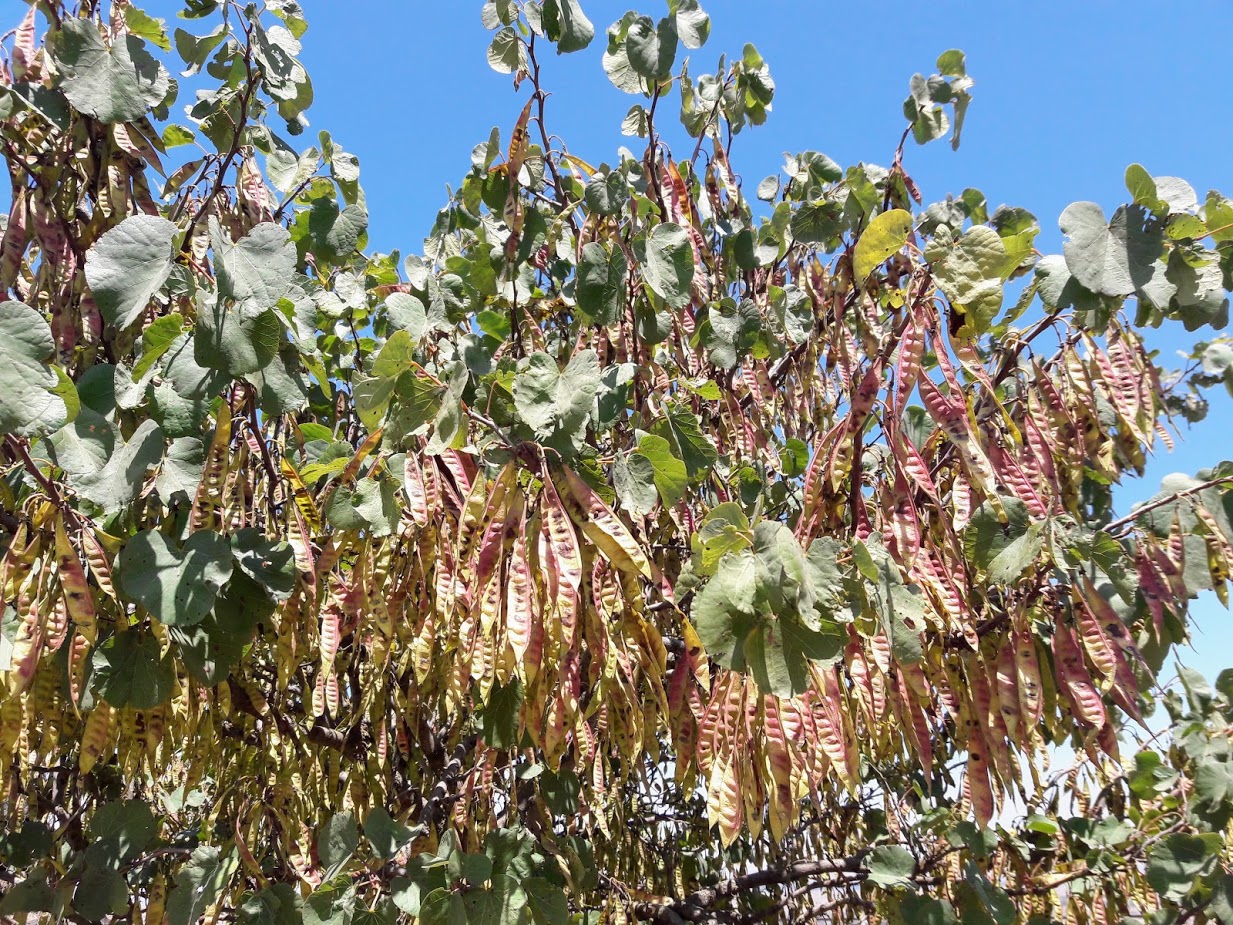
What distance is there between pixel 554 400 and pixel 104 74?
1.25 metres

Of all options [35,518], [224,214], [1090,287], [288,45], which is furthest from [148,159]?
[1090,287]

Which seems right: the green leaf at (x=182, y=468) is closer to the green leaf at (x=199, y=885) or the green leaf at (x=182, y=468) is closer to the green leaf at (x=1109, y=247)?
the green leaf at (x=199, y=885)

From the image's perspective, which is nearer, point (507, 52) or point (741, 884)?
point (507, 52)

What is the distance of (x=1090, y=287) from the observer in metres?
1.48

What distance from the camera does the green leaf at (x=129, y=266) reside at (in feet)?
4.79

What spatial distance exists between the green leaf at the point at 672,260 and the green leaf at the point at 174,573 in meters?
1.00

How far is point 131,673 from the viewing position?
63.5 inches

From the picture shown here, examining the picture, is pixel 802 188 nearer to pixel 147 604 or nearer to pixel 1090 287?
pixel 1090 287

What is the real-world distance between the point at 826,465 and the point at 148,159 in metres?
1.82

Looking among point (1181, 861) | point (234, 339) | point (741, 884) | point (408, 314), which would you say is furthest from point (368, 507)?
point (1181, 861)

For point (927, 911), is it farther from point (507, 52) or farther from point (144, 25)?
point (144, 25)

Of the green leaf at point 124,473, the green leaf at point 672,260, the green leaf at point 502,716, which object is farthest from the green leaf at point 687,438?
the green leaf at point 124,473

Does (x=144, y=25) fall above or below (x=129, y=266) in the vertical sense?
above

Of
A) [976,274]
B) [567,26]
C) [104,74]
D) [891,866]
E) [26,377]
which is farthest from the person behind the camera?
[891,866]
